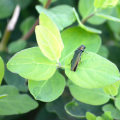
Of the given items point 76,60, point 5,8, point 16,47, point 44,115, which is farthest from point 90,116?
point 5,8

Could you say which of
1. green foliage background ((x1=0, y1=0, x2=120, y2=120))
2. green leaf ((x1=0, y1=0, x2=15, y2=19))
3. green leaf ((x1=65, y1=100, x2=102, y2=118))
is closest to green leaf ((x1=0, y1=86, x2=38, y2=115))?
green foliage background ((x1=0, y1=0, x2=120, y2=120))

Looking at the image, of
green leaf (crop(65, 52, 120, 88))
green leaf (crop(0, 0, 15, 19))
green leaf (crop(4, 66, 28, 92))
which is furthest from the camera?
green leaf (crop(0, 0, 15, 19))

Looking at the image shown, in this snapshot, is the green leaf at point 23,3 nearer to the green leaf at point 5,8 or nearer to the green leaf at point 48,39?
the green leaf at point 5,8

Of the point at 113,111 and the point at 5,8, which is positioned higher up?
the point at 5,8

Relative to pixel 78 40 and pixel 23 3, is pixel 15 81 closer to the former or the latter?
pixel 78 40

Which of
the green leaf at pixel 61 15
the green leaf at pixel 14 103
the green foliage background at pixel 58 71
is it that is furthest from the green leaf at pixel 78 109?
the green leaf at pixel 61 15

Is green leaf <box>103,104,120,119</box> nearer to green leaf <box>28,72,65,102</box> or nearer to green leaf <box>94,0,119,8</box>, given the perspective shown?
green leaf <box>28,72,65,102</box>
